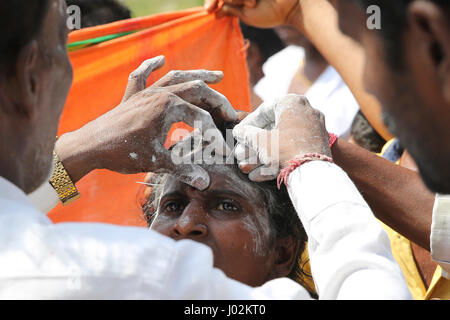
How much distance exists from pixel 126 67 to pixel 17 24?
201cm

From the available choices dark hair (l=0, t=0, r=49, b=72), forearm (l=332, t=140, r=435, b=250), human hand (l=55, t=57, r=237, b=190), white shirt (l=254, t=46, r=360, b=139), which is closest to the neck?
dark hair (l=0, t=0, r=49, b=72)

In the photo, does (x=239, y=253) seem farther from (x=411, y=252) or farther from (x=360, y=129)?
(x=360, y=129)

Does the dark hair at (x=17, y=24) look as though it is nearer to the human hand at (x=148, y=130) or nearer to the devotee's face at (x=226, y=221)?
the human hand at (x=148, y=130)

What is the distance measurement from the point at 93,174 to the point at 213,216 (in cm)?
104

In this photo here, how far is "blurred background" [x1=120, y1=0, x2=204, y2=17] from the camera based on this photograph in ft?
26.1

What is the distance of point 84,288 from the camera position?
135 cm

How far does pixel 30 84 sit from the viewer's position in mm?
1515

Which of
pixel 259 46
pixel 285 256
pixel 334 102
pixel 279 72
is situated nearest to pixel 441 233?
pixel 285 256

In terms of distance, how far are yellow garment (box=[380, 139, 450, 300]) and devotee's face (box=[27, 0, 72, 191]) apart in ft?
5.38

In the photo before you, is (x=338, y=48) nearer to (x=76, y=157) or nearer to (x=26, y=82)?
(x=76, y=157)

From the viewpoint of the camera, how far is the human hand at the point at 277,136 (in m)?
2.11

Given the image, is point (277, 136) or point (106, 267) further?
point (277, 136)

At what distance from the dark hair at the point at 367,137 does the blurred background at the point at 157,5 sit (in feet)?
14.2

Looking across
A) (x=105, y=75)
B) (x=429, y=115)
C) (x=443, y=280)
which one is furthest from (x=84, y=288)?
(x=105, y=75)
